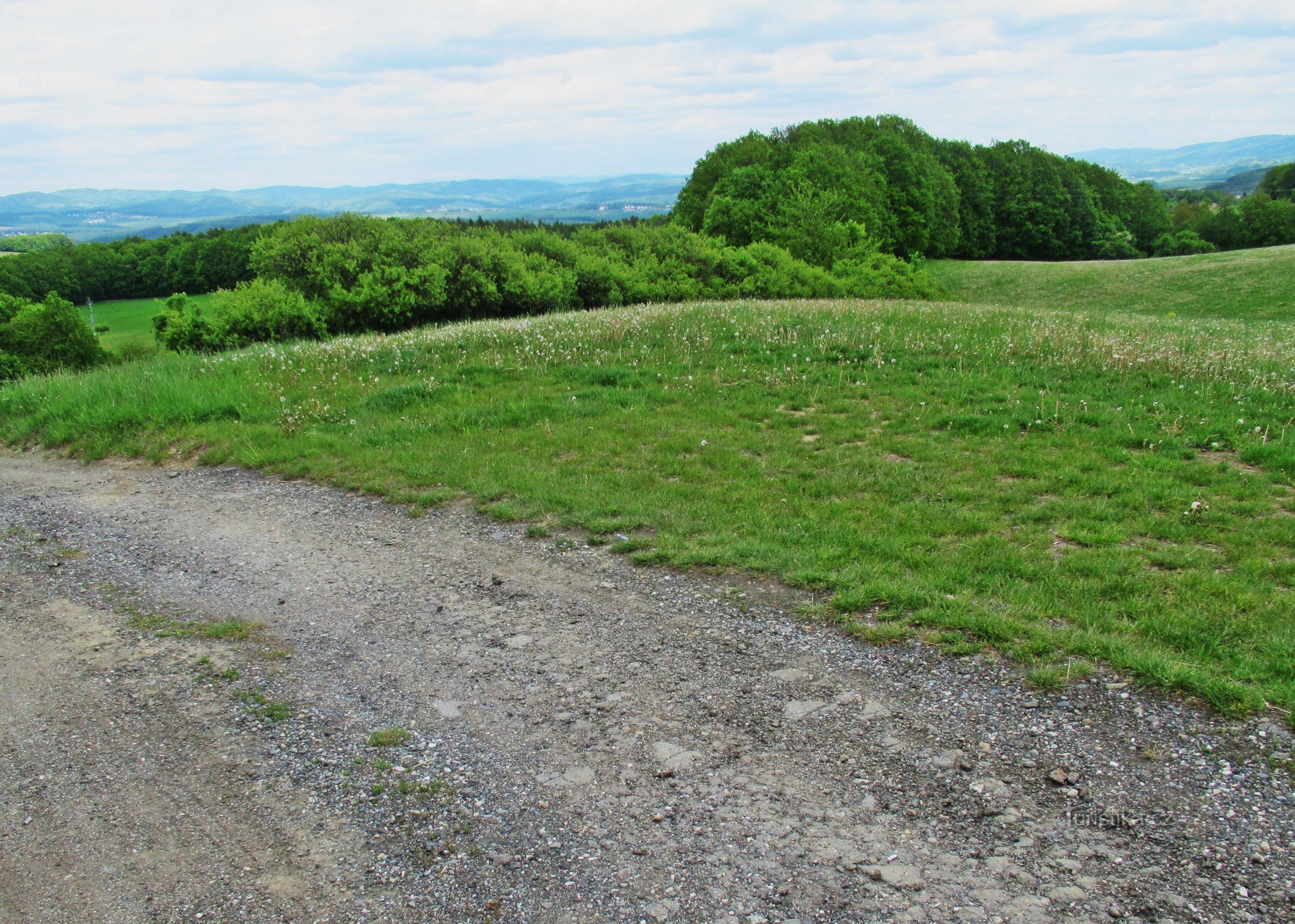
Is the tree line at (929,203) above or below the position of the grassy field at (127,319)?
above

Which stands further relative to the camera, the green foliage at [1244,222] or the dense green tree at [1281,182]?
the dense green tree at [1281,182]

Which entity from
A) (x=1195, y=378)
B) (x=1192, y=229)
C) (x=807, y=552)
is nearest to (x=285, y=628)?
(x=807, y=552)

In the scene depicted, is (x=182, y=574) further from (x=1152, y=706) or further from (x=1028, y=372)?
(x=1028, y=372)

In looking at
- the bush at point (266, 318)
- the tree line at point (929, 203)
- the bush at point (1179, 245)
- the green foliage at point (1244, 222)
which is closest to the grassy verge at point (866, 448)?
the bush at point (266, 318)

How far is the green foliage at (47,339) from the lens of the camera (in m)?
36.2

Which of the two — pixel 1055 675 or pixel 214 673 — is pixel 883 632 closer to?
pixel 1055 675

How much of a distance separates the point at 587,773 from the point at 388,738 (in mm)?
1348

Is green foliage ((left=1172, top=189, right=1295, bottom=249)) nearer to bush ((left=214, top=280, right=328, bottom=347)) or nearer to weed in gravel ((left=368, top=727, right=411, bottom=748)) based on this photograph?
bush ((left=214, top=280, right=328, bottom=347))

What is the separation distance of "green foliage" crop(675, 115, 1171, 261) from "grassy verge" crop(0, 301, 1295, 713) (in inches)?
1165

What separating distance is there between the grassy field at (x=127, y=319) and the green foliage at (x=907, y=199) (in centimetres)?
3639

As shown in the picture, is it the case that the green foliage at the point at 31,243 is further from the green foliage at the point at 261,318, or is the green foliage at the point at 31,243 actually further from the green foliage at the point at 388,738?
the green foliage at the point at 388,738

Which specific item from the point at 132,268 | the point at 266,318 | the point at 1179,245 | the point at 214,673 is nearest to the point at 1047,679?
→ the point at 214,673

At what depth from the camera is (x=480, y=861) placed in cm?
384

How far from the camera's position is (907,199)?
56.9 meters
